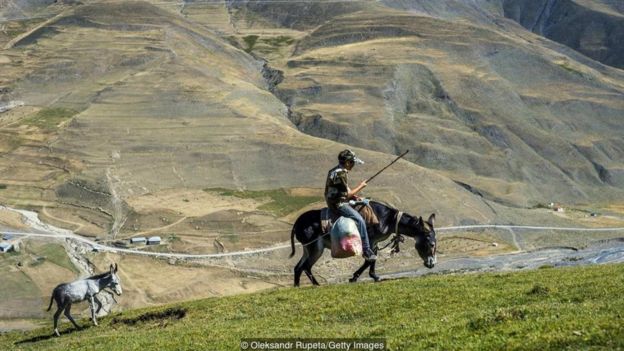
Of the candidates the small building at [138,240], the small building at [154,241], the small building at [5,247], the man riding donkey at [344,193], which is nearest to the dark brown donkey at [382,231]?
the man riding donkey at [344,193]

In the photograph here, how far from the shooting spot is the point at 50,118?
126 metres

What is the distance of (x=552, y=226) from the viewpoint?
347 ft

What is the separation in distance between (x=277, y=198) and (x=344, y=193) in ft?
254

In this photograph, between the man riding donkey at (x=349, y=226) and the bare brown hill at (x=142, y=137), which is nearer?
the man riding donkey at (x=349, y=226)

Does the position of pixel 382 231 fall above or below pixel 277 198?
above

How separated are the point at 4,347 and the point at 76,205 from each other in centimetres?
7168

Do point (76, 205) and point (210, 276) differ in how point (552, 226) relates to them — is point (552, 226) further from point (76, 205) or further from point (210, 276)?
point (76, 205)

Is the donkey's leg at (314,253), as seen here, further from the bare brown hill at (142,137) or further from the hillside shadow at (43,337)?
the bare brown hill at (142,137)

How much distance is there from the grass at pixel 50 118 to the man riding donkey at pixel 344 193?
10651cm

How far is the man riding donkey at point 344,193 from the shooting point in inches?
915

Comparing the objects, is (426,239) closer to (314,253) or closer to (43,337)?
(314,253)

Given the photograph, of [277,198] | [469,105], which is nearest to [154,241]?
[277,198]

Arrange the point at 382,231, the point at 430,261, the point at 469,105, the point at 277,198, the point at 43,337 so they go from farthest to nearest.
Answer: the point at 469,105, the point at 277,198, the point at 43,337, the point at 430,261, the point at 382,231

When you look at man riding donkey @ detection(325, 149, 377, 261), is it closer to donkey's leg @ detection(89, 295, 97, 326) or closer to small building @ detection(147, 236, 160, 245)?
donkey's leg @ detection(89, 295, 97, 326)
